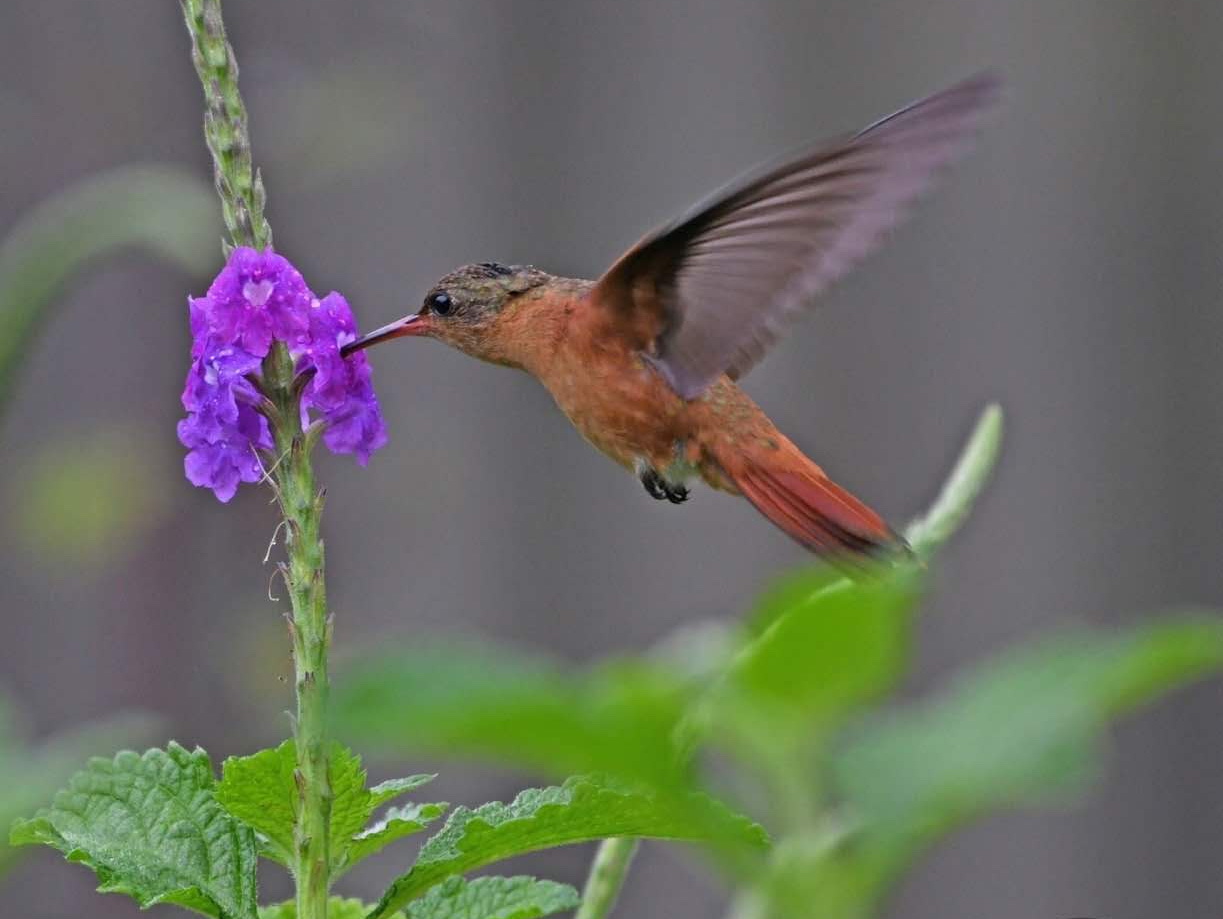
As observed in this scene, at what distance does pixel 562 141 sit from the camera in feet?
13.9

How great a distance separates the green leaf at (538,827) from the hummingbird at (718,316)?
0.74 m

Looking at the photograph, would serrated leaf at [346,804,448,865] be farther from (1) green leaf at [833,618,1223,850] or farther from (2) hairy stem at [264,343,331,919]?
(1) green leaf at [833,618,1223,850]

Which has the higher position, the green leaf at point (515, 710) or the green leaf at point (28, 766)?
the green leaf at point (28, 766)

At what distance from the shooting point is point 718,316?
5.95 feet

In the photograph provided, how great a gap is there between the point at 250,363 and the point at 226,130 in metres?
0.15

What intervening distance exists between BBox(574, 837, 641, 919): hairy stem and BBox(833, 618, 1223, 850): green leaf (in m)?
0.43

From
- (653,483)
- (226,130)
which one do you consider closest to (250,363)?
(226,130)

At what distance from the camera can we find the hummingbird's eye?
2.01 meters

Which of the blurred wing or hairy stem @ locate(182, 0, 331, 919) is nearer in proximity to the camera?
hairy stem @ locate(182, 0, 331, 919)

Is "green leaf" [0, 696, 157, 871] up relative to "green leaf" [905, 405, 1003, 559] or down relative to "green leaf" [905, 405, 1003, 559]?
down

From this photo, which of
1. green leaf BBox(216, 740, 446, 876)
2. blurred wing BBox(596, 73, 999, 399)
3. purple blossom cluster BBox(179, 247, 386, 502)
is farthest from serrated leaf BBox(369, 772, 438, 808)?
blurred wing BBox(596, 73, 999, 399)

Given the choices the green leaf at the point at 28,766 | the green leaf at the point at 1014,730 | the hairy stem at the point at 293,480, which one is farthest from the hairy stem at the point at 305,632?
the green leaf at the point at 1014,730

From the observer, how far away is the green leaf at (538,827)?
721 mm

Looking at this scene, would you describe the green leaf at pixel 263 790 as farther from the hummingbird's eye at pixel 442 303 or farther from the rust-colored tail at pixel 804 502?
the hummingbird's eye at pixel 442 303
